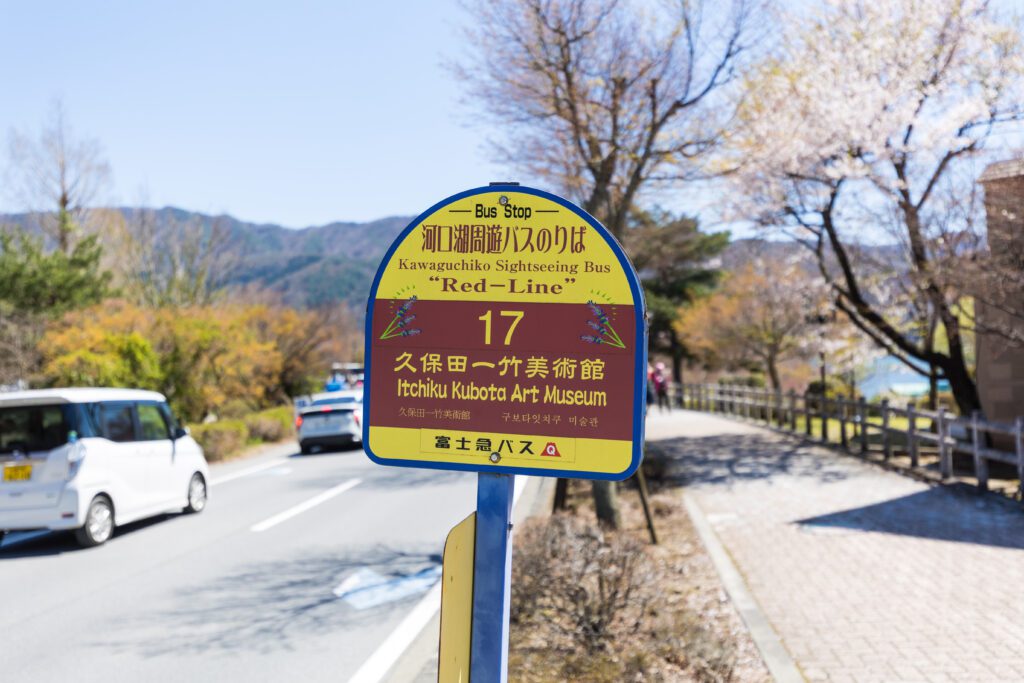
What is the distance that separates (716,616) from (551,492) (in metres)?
6.93

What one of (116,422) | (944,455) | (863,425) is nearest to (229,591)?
(116,422)

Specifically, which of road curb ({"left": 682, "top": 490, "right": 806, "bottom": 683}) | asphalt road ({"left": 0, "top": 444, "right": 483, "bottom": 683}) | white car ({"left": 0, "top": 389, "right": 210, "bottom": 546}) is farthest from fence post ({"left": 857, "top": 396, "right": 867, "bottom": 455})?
white car ({"left": 0, "top": 389, "right": 210, "bottom": 546})

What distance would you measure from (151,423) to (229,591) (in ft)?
14.4

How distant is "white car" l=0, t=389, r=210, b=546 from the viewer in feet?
30.3

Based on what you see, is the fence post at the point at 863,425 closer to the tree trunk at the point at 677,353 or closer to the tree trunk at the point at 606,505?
the tree trunk at the point at 606,505

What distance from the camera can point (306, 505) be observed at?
1238 centimetres

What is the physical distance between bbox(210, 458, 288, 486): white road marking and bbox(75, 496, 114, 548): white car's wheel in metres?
5.65

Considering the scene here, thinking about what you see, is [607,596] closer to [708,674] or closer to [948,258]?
[708,674]

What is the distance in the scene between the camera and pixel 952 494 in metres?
11.1

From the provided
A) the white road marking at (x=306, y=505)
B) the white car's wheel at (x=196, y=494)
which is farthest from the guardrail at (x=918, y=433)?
the white car's wheel at (x=196, y=494)

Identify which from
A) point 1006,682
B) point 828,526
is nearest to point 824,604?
point 1006,682

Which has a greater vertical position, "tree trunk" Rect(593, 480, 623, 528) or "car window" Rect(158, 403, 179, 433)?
"car window" Rect(158, 403, 179, 433)

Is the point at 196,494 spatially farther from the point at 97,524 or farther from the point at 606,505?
the point at 606,505

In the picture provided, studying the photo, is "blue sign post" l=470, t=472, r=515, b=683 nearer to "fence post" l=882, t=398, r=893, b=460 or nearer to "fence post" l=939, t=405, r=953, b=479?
"fence post" l=939, t=405, r=953, b=479
